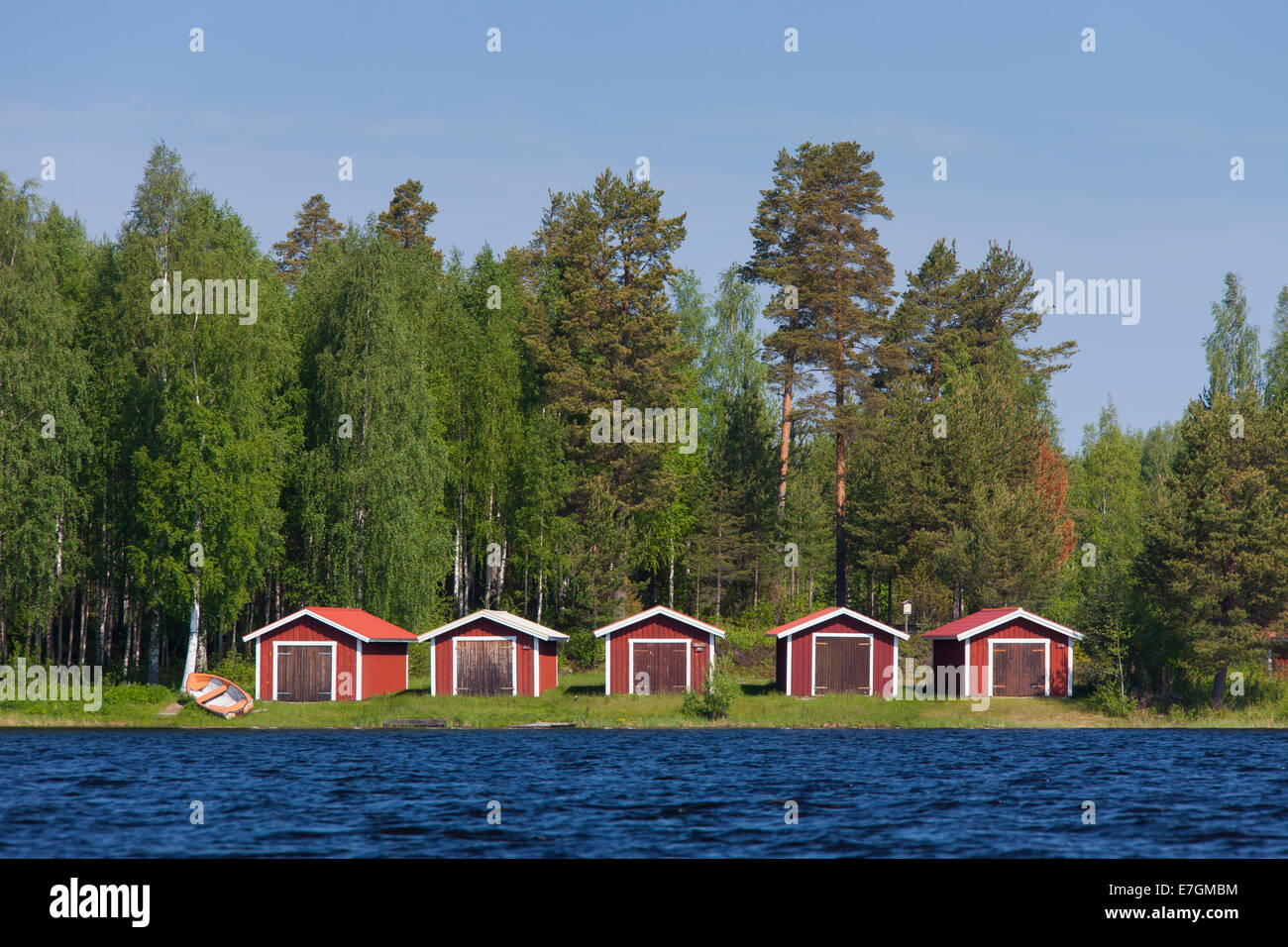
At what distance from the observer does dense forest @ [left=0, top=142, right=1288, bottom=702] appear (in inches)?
2104

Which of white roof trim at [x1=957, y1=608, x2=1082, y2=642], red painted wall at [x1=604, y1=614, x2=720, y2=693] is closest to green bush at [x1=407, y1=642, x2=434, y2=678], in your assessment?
red painted wall at [x1=604, y1=614, x2=720, y2=693]

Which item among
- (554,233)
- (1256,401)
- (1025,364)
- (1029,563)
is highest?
(554,233)

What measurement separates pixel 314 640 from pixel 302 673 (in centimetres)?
163

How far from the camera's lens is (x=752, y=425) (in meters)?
72.9

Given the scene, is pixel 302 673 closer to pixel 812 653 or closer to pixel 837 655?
pixel 812 653

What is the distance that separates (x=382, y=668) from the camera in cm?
5744

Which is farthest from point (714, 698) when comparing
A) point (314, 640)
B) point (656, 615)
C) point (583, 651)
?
point (314, 640)

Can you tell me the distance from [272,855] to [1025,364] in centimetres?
6867

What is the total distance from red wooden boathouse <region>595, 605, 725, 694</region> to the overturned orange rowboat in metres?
15.9

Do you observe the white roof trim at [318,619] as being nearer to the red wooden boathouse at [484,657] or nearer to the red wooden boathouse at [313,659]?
the red wooden boathouse at [313,659]
